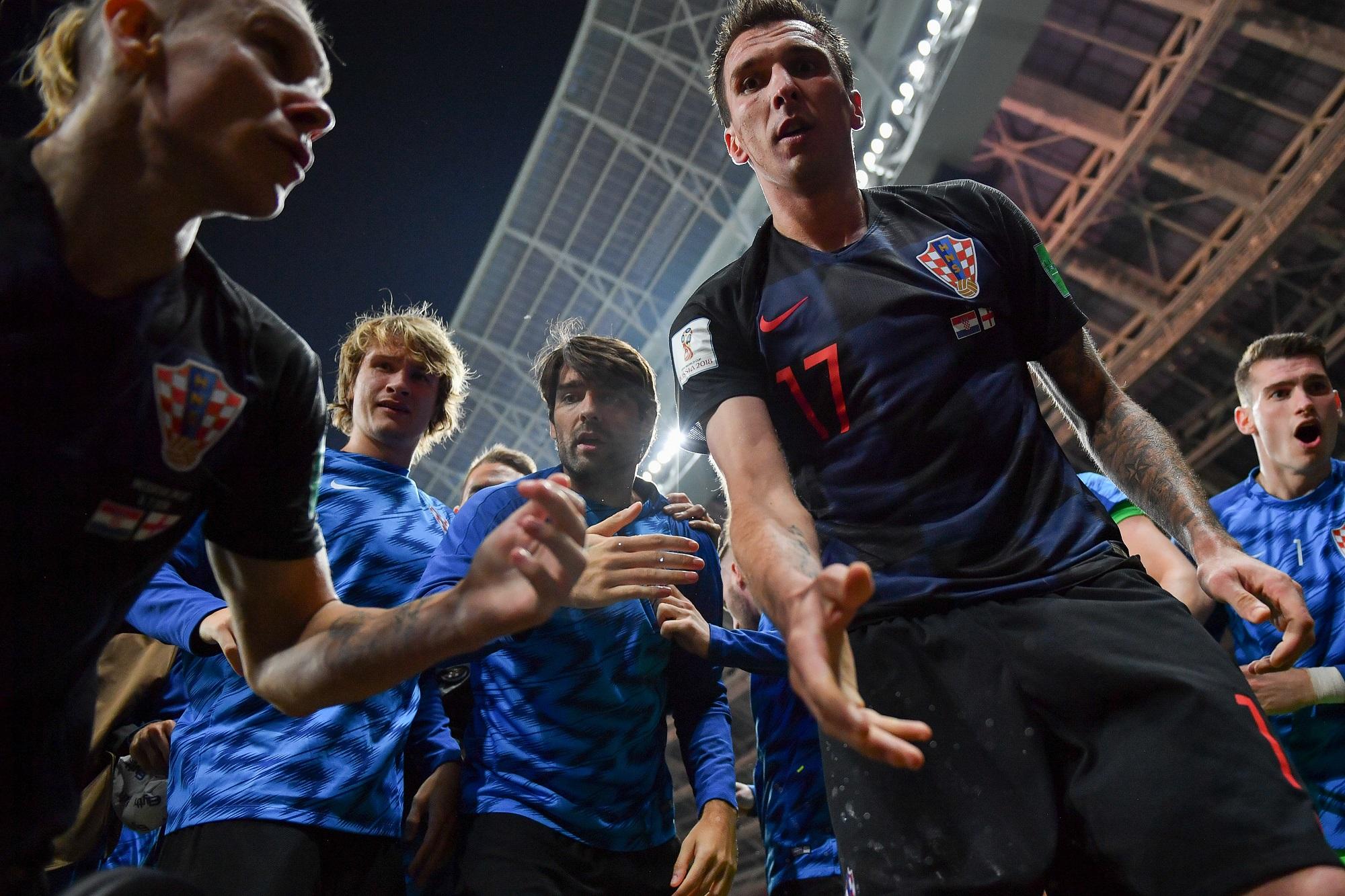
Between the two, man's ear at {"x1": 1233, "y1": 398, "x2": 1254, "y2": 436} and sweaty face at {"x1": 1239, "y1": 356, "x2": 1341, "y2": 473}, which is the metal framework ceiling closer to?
man's ear at {"x1": 1233, "y1": 398, "x2": 1254, "y2": 436}

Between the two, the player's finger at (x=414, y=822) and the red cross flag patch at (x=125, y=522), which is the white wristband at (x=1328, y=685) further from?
the red cross flag patch at (x=125, y=522)

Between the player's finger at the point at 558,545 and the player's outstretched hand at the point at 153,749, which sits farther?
the player's outstretched hand at the point at 153,749

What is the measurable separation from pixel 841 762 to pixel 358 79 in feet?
48.9

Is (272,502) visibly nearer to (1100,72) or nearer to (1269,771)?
(1269,771)

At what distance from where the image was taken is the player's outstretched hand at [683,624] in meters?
2.71

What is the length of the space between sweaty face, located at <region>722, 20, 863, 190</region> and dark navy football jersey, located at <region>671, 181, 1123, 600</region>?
0.54ft

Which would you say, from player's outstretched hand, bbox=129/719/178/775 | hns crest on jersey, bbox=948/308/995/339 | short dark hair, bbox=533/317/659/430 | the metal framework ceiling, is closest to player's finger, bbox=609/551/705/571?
hns crest on jersey, bbox=948/308/995/339

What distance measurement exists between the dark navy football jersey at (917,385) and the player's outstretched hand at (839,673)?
0.47 metres

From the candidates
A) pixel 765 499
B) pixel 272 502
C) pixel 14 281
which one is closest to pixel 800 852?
pixel 765 499

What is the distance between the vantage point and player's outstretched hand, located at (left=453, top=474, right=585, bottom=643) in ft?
4.99

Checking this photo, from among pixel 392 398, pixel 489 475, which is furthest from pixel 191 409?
pixel 489 475

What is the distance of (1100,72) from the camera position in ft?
39.6

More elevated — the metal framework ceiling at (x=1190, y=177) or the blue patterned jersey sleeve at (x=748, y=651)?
the metal framework ceiling at (x=1190, y=177)

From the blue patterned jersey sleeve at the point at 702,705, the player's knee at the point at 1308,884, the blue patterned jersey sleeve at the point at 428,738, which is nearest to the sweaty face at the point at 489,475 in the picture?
the blue patterned jersey sleeve at the point at 428,738
